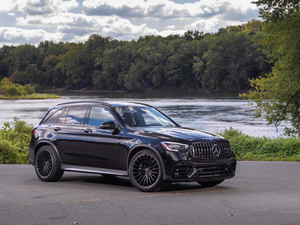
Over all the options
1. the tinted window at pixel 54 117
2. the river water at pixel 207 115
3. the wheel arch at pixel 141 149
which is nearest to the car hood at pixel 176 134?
the wheel arch at pixel 141 149

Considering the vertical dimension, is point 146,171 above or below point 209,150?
below

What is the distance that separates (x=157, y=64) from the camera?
155m

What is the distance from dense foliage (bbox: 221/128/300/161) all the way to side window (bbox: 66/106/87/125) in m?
8.61

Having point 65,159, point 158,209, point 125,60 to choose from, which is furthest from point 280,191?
point 125,60

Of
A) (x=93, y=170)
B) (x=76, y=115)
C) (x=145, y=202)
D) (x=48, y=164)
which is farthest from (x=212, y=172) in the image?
(x=48, y=164)

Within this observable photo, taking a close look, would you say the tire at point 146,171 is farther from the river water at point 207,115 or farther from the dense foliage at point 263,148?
the river water at point 207,115

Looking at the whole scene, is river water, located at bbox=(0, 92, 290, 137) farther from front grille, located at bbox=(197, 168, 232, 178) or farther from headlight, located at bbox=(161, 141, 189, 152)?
headlight, located at bbox=(161, 141, 189, 152)

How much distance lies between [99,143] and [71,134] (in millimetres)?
849

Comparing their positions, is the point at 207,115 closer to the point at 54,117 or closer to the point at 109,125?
the point at 54,117

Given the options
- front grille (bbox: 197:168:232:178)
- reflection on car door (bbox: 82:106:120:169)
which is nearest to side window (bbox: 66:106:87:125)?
reflection on car door (bbox: 82:106:120:169)

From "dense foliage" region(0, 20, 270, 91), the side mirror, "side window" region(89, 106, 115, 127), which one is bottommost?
the side mirror

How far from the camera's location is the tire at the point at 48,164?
10234 mm

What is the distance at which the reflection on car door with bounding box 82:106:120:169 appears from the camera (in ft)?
30.5

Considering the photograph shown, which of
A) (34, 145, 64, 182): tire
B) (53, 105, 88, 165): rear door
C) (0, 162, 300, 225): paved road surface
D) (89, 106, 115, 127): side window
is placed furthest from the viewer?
(34, 145, 64, 182): tire
